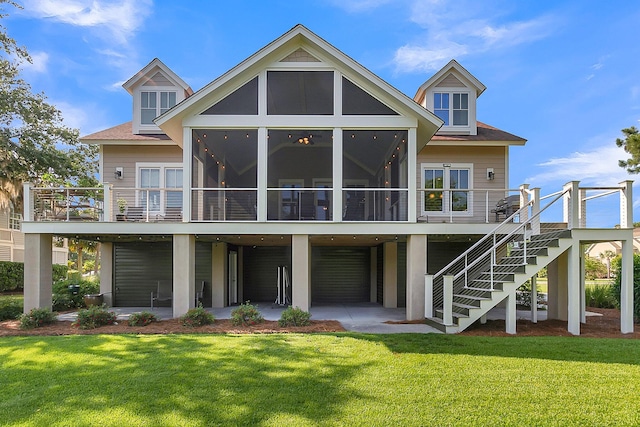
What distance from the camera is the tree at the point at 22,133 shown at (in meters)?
16.8

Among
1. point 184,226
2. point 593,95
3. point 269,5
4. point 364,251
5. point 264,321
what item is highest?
point 269,5

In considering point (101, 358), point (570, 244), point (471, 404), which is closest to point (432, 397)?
point (471, 404)

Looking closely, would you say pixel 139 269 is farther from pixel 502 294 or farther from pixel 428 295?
pixel 502 294

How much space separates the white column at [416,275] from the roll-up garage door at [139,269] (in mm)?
8600

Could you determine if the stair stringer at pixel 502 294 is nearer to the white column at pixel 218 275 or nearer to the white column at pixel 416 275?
the white column at pixel 416 275

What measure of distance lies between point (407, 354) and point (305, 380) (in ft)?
7.04

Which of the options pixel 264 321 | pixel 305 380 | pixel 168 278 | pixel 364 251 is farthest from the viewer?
pixel 364 251

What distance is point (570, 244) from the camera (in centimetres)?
921

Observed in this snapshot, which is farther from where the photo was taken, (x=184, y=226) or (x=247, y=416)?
(x=184, y=226)

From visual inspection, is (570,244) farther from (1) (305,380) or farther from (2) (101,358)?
(2) (101,358)

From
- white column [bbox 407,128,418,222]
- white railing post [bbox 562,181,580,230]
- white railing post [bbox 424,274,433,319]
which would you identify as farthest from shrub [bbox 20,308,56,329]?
white railing post [bbox 562,181,580,230]

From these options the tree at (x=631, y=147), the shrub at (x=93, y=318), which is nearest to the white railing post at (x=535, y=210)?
the tree at (x=631, y=147)

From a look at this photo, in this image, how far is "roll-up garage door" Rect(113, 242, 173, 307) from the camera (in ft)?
46.3

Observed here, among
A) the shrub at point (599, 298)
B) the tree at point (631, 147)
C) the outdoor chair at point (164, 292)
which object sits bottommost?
the shrub at point (599, 298)
